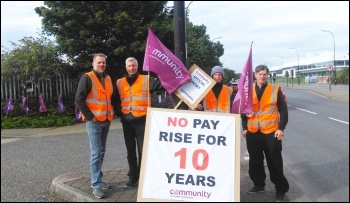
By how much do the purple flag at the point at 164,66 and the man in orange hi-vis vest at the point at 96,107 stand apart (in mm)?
621

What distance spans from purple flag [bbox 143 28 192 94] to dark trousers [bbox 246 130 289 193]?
1133 mm

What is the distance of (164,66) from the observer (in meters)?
4.59

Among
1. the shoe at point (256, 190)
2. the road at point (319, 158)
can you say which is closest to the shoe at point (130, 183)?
the shoe at point (256, 190)

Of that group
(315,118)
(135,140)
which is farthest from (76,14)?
(315,118)

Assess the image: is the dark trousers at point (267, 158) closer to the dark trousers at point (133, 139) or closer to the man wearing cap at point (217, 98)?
the man wearing cap at point (217, 98)

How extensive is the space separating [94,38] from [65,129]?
10.8 feet

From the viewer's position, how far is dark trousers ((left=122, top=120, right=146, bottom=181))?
4887 millimetres

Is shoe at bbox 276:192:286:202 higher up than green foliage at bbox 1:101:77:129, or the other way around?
green foliage at bbox 1:101:77:129

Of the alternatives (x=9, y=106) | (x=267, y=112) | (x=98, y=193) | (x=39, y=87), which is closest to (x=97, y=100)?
(x=98, y=193)

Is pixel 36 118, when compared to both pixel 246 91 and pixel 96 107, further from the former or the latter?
pixel 246 91

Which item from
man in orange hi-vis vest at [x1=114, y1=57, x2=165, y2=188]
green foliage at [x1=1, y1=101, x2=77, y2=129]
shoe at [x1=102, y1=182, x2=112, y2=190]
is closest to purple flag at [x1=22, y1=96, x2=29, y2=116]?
green foliage at [x1=1, y1=101, x2=77, y2=129]

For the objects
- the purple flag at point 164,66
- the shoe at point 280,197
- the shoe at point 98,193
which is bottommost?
the shoe at point 280,197

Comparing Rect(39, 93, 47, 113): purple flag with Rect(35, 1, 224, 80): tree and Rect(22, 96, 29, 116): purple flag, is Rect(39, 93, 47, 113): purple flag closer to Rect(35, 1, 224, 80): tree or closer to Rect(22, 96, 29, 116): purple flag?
Rect(22, 96, 29, 116): purple flag

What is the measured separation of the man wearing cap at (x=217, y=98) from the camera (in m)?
4.88
